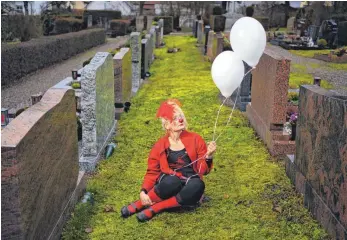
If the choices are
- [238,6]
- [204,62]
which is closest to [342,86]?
[204,62]

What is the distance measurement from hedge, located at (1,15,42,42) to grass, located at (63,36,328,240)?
752 inches

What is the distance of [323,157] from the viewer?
472 cm

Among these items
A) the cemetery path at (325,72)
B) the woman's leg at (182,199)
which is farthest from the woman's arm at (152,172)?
the cemetery path at (325,72)

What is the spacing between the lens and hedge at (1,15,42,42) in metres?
26.4

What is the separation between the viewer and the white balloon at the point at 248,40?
17.0 feet

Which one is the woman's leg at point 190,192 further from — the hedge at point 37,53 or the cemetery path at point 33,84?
the hedge at point 37,53

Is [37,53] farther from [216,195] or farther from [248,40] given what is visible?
[248,40]

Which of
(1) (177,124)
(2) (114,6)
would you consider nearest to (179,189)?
(1) (177,124)

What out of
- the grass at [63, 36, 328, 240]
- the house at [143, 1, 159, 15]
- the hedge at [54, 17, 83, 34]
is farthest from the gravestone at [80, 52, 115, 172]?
the house at [143, 1, 159, 15]

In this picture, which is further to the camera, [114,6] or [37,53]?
[114,6]

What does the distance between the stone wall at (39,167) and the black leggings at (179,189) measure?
943mm

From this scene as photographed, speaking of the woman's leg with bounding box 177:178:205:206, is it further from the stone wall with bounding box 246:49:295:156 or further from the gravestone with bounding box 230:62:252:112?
the gravestone with bounding box 230:62:252:112

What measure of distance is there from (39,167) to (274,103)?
400 cm

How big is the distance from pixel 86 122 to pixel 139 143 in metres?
1.42
